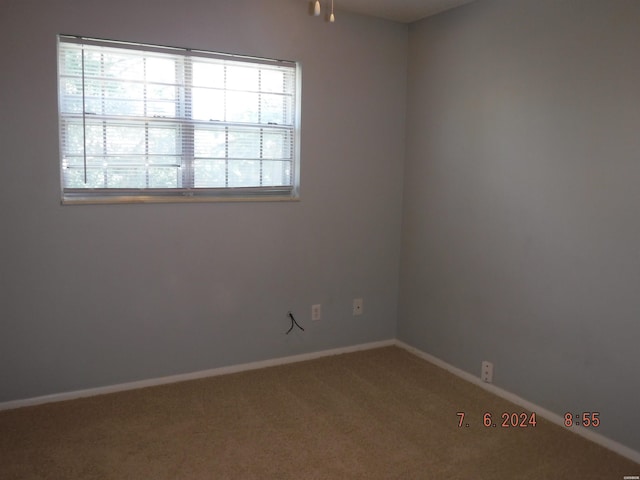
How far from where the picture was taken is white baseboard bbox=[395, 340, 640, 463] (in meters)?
2.65

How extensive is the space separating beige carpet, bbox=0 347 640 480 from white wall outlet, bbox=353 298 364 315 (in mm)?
655

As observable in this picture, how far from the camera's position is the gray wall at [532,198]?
2.64 meters

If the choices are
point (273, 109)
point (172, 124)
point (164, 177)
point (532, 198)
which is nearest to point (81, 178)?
point (164, 177)

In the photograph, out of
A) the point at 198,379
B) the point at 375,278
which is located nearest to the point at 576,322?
the point at 375,278

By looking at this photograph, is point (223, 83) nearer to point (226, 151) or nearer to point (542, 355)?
point (226, 151)

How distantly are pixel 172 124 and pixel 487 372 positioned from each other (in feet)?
7.89

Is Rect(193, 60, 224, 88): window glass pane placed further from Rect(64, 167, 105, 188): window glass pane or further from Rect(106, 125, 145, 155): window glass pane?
Rect(64, 167, 105, 188): window glass pane

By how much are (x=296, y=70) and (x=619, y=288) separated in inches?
89.4

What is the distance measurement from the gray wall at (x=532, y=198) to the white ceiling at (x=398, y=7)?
8cm

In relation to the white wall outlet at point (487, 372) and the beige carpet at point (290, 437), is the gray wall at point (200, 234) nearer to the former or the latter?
the beige carpet at point (290, 437)

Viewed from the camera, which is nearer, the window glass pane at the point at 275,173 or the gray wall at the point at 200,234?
the gray wall at the point at 200,234

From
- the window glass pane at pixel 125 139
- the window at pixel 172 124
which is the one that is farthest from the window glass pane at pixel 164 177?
the window glass pane at pixel 125 139

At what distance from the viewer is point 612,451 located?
268 centimetres

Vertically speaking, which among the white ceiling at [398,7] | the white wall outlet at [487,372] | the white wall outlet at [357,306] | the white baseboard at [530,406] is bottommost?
the white baseboard at [530,406]
